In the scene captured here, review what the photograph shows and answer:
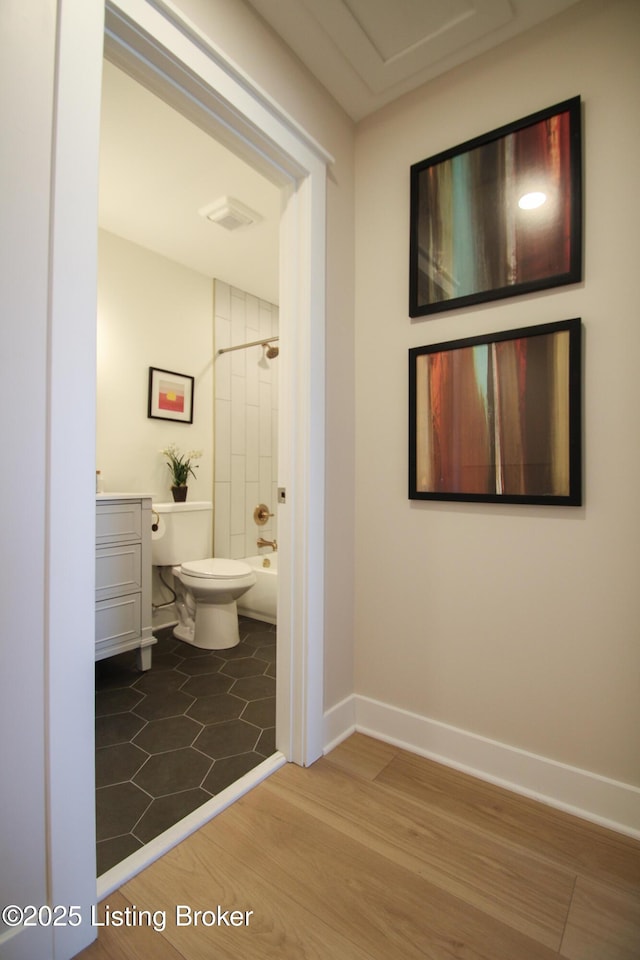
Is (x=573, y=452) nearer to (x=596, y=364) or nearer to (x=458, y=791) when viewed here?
(x=596, y=364)

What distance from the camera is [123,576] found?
7.34 feet

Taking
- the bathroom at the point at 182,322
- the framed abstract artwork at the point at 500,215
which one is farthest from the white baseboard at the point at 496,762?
the framed abstract artwork at the point at 500,215

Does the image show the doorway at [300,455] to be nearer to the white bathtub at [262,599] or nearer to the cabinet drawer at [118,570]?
the cabinet drawer at [118,570]

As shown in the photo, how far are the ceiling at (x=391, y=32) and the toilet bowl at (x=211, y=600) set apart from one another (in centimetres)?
233

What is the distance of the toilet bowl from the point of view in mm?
2592

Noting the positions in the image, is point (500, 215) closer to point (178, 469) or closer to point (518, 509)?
point (518, 509)

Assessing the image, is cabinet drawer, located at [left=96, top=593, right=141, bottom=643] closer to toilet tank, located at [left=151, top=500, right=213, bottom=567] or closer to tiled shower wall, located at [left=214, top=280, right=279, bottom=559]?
toilet tank, located at [left=151, top=500, right=213, bottom=567]

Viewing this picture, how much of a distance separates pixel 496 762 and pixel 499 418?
1164 mm

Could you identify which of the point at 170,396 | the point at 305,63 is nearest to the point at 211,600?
the point at 170,396

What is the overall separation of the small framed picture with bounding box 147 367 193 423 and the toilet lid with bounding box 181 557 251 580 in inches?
40.6

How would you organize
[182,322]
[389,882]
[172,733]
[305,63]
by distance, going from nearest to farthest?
[389,882]
[305,63]
[172,733]
[182,322]

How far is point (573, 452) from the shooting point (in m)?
1.37

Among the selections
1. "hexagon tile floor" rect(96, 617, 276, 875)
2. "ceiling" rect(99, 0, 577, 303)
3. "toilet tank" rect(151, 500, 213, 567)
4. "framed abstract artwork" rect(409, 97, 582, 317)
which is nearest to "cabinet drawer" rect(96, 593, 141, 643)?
"hexagon tile floor" rect(96, 617, 276, 875)

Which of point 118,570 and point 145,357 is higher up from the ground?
point 145,357
